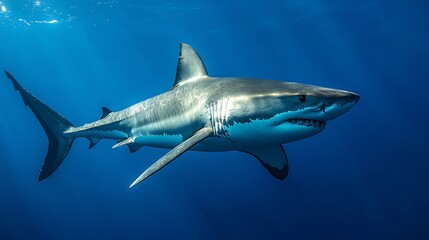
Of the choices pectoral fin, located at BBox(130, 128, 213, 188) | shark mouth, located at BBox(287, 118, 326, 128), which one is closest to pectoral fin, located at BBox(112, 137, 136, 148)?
pectoral fin, located at BBox(130, 128, 213, 188)

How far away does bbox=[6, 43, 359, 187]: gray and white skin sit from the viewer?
123 inches

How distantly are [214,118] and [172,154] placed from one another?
85 centimetres

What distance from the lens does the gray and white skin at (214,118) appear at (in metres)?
3.12

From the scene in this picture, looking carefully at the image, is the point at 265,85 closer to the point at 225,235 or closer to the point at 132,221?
the point at 225,235

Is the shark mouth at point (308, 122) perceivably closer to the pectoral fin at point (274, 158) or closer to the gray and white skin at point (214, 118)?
the gray and white skin at point (214, 118)

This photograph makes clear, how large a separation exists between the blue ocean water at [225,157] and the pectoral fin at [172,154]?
14.4 metres

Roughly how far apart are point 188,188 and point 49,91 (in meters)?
51.0

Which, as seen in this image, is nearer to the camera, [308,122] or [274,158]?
[308,122]

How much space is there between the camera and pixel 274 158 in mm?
5152

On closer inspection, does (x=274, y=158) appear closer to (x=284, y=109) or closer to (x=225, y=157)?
(x=284, y=109)

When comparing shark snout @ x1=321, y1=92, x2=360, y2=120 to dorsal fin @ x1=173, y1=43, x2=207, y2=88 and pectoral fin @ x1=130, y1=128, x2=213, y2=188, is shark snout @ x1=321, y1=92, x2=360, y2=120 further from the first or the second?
dorsal fin @ x1=173, y1=43, x2=207, y2=88

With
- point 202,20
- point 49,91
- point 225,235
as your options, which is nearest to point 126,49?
point 202,20

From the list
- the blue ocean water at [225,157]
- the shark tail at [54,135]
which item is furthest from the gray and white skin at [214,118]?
the blue ocean water at [225,157]

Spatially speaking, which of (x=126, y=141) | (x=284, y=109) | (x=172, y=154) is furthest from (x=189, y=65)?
(x=284, y=109)
